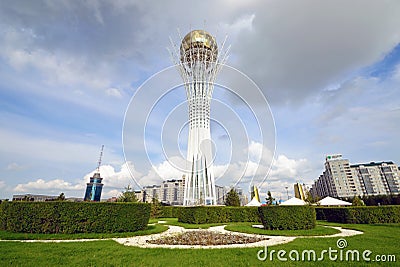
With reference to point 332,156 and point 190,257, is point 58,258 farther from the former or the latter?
point 332,156

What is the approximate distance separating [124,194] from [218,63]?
69.1ft

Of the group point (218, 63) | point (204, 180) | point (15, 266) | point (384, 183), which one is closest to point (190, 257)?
point (15, 266)

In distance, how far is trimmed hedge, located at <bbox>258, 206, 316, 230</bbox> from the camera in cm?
1065

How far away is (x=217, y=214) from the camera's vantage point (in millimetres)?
16859

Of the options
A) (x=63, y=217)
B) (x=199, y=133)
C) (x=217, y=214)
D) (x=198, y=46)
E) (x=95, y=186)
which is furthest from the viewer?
(x=95, y=186)

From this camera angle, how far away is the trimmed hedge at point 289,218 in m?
10.6

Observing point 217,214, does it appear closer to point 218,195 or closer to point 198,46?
point 198,46

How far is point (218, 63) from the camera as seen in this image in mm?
29703

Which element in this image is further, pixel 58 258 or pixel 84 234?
pixel 84 234

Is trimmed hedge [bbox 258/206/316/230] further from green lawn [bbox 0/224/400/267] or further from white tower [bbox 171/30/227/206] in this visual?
white tower [bbox 171/30/227/206]

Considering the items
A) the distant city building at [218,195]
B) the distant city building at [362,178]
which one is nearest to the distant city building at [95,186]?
the distant city building at [218,195]

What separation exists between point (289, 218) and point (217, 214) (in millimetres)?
7268

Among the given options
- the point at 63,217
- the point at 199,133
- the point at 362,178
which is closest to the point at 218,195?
the point at 199,133

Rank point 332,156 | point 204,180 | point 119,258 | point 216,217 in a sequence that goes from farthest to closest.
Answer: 1. point 332,156
2. point 204,180
3. point 216,217
4. point 119,258
